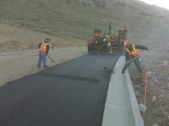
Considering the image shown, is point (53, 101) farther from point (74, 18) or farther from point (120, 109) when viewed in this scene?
point (74, 18)

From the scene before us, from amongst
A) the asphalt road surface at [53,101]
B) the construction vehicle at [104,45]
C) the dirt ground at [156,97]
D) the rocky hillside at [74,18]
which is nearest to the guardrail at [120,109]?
the asphalt road surface at [53,101]

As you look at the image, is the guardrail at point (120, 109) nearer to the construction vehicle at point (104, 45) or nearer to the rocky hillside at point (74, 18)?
the construction vehicle at point (104, 45)

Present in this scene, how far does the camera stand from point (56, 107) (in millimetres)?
10281

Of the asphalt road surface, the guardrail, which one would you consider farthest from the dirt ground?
the asphalt road surface

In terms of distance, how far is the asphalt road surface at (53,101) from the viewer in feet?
28.9

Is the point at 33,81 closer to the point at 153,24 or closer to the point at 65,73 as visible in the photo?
the point at 65,73

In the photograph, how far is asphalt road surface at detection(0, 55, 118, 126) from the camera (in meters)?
8.82

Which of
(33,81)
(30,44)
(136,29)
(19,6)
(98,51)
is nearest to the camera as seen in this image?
(33,81)

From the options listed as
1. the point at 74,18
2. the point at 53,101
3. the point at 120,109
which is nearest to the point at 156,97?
the point at 120,109

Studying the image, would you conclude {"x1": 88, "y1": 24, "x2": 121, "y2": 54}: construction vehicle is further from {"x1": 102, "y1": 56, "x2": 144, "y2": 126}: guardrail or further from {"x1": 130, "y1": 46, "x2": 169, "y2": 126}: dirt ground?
{"x1": 102, "y1": 56, "x2": 144, "y2": 126}: guardrail

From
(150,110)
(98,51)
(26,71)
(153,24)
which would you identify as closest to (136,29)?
(153,24)

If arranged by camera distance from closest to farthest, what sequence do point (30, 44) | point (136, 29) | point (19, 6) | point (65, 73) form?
point (65, 73) → point (30, 44) → point (19, 6) → point (136, 29)

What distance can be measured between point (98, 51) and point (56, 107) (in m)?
25.3

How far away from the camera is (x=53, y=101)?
11.1 metres
